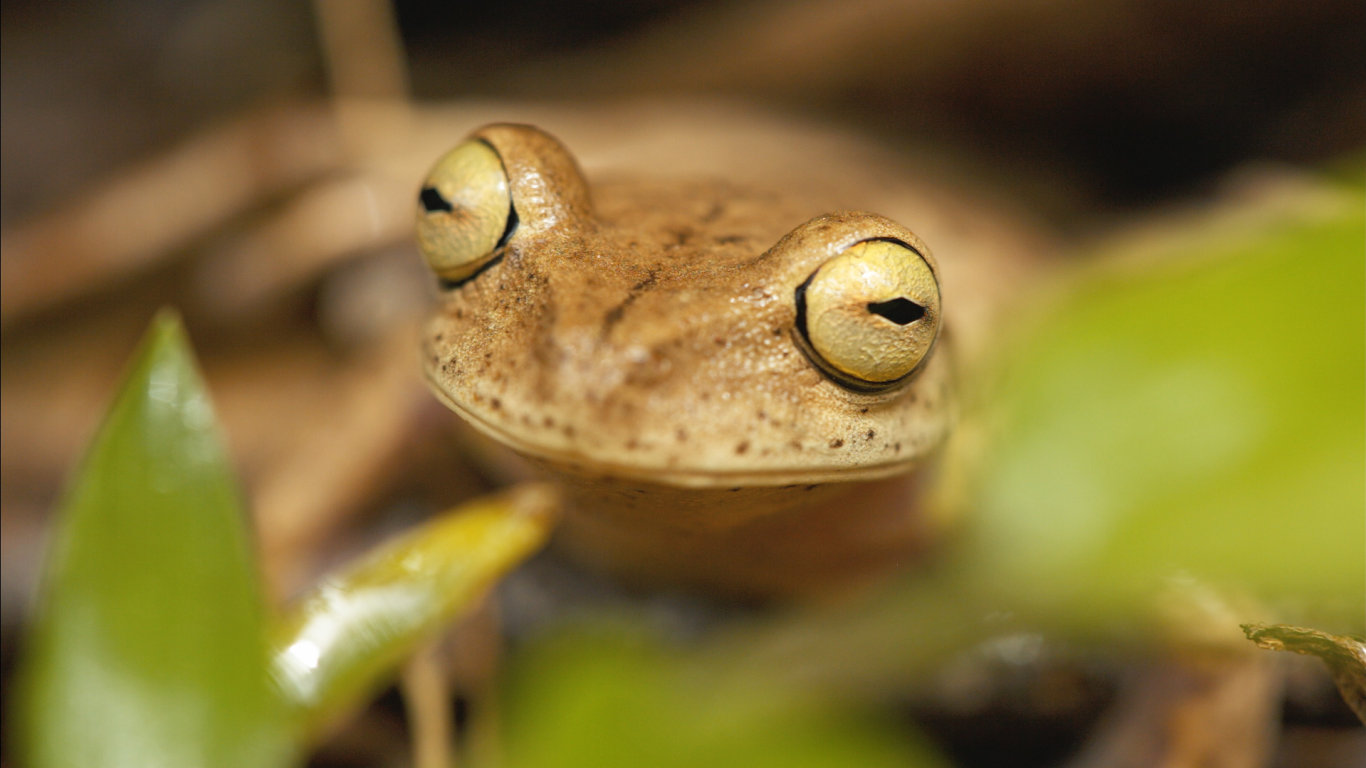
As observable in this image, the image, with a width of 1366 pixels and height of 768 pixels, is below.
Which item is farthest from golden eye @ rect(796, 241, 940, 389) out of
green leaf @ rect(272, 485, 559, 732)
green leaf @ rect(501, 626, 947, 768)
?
green leaf @ rect(272, 485, 559, 732)

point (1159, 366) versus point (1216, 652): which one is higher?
point (1159, 366)

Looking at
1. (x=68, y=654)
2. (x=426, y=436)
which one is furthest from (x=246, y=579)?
(x=426, y=436)

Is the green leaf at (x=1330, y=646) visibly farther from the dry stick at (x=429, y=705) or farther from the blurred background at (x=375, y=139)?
the blurred background at (x=375, y=139)

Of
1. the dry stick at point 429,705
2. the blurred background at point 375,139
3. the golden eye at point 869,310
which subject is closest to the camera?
the golden eye at point 869,310

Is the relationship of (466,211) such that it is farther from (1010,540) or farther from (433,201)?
(1010,540)

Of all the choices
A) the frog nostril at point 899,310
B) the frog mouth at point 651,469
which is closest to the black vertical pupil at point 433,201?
the frog mouth at point 651,469

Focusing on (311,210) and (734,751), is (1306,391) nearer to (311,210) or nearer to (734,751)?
(734,751)

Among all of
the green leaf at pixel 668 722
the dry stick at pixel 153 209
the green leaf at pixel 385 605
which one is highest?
the dry stick at pixel 153 209
